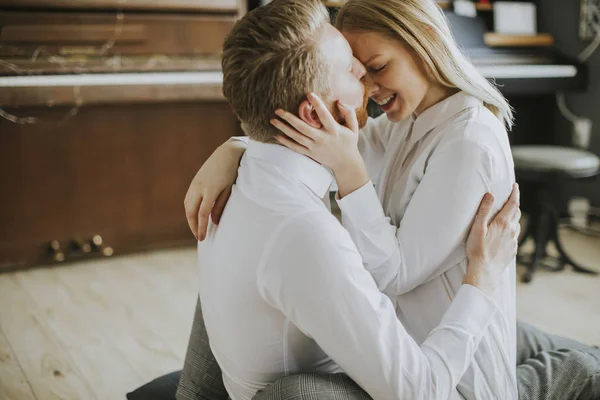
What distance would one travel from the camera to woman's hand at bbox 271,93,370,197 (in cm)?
101

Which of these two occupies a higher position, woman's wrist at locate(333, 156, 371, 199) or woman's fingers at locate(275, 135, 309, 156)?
woman's fingers at locate(275, 135, 309, 156)

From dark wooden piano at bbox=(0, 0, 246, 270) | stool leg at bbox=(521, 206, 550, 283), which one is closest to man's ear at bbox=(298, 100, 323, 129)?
dark wooden piano at bbox=(0, 0, 246, 270)

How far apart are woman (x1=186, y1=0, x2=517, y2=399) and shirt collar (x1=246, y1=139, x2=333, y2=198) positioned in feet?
0.05

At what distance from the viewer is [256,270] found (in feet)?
3.27

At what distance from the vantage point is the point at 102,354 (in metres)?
2.24

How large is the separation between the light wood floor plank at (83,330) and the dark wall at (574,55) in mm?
2767

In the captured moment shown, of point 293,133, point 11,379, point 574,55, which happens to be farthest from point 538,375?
point 574,55

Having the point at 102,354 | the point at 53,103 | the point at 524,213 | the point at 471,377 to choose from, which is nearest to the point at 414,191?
the point at 471,377

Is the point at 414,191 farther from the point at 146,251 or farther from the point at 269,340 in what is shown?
the point at 146,251

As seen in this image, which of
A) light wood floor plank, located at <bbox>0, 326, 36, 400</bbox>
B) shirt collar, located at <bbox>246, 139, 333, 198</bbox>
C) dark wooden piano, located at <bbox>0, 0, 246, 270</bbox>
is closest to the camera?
shirt collar, located at <bbox>246, 139, 333, 198</bbox>

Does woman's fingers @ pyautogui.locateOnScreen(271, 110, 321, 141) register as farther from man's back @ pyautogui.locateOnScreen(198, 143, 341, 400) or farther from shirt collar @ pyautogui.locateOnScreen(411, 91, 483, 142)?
shirt collar @ pyautogui.locateOnScreen(411, 91, 483, 142)

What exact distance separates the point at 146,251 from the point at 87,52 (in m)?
1.01

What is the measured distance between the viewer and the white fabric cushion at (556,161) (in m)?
2.82

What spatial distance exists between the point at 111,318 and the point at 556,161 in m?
1.94
